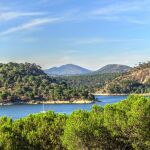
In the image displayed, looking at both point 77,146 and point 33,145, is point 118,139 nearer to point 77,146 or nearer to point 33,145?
point 77,146

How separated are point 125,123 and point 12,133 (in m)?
14.0

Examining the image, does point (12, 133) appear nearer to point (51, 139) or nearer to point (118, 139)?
point (51, 139)

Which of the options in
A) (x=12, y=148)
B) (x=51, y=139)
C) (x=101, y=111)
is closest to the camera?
(x=12, y=148)

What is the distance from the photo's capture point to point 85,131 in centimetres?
5641

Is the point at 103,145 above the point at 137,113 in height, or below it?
below

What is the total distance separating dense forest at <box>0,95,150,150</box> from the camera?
56.5 meters

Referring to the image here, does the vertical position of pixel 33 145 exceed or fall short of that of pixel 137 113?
it falls short

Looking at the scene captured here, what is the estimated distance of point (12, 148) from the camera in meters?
55.8

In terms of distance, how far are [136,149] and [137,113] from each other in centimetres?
442

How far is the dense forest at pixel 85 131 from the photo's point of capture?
185 feet

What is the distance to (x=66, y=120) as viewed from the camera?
200ft

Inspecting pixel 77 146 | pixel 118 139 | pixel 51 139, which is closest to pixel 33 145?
pixel 51 139

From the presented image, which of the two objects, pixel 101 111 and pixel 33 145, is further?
pixel 101 111

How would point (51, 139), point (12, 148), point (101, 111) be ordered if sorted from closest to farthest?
point (12, 148) < point (51, 139) < point (101, 111)
